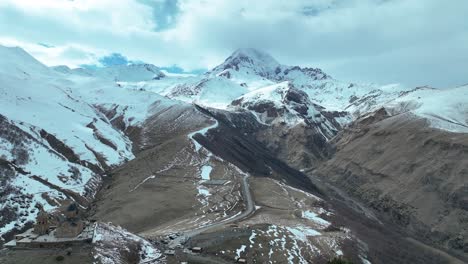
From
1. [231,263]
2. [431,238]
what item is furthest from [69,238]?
[431,238]

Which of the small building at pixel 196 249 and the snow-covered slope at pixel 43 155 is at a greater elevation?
the snow-covered slope at pixel 43 155

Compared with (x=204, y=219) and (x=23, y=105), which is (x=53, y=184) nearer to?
(x=204, y=219)

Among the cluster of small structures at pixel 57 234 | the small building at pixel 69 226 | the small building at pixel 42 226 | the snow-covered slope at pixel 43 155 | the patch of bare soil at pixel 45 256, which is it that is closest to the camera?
the patch of bare soil at pixel 45 256

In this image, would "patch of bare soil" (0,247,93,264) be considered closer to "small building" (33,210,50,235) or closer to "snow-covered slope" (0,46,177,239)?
"small building" (33,210,50,235)

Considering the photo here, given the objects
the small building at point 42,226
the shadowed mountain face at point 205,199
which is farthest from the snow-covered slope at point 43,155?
the small building at point 42,226

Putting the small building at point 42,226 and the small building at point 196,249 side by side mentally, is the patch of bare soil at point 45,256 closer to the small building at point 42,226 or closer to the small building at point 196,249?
the small building at point 42,226

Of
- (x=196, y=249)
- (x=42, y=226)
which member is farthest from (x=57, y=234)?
(x=196, y=249)

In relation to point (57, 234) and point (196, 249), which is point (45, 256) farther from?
point (196, 249)

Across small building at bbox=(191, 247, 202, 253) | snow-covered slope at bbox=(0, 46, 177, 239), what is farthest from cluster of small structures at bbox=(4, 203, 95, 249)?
snow-covered slope at bbox=(0, 46, 177, 239)

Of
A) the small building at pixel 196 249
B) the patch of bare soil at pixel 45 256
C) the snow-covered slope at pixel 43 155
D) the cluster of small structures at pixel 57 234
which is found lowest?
the small building at pixel 196 249
